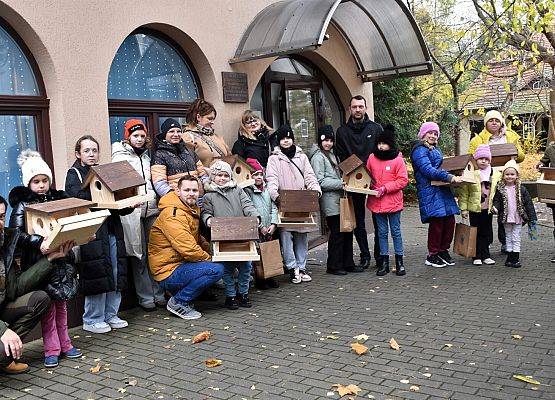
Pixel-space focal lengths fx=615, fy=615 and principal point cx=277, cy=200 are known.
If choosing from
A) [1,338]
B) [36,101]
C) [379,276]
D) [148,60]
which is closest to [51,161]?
[36,101]

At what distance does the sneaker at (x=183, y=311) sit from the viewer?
6.07 metres

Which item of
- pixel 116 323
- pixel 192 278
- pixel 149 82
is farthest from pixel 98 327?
pixel 149 82

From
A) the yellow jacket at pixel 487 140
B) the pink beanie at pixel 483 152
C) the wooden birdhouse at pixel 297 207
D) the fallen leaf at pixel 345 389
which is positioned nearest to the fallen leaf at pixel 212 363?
the fallen leaf at pixel 345 389

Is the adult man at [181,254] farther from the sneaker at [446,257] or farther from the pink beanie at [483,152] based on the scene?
the pink beanie at [483,152]

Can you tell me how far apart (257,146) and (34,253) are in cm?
333

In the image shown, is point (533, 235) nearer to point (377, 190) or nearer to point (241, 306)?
point (377, 190)

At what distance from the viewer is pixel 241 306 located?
255 inches

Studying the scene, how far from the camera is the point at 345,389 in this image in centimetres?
414

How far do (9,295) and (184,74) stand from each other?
418cm

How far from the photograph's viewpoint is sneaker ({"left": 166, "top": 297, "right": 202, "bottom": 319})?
19.9 ft

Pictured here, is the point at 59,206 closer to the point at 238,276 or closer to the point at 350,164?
the point at 238,276

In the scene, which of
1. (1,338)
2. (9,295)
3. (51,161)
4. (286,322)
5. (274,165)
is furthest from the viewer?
(274,165)

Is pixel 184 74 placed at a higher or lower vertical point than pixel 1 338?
higher

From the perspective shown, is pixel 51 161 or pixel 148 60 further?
pixel 148 60
